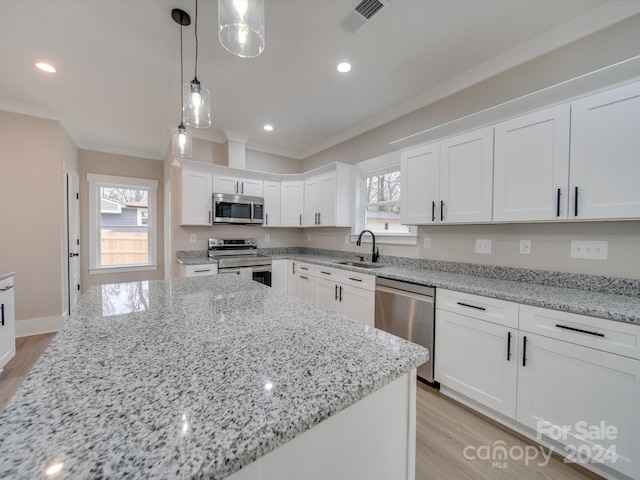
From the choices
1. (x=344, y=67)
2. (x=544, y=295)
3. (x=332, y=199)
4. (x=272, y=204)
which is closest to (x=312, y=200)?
(x=332, y=199)

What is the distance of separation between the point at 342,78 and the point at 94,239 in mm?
4825

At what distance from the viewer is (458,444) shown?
65.0 inches

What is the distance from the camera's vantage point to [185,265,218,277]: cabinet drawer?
325 centimetres

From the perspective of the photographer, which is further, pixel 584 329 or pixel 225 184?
pixel 225 184

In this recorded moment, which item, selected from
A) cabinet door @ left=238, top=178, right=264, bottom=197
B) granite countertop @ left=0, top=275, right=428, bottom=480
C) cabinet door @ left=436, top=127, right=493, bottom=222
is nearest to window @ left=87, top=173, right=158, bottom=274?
cabinet door @ left=238, top=178, right=264, bottom=197

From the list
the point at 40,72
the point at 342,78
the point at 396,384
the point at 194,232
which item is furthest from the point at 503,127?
the point at 40,72

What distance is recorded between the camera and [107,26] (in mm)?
1952

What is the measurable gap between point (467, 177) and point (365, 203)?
5.40 feet

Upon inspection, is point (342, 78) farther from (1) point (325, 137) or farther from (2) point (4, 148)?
(2) point (4, 148)

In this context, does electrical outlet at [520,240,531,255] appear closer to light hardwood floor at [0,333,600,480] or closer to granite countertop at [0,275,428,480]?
light hardwood floor at [0,333,600,480]

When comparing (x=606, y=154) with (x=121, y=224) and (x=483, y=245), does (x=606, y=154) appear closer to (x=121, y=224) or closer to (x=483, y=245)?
(x=483, y=245)

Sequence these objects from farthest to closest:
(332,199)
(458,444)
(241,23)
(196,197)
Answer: (332,199)
(196,197)
(458,444)
(241,23)

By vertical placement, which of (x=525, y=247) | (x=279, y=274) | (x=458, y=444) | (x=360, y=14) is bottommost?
(x=458, y=444)

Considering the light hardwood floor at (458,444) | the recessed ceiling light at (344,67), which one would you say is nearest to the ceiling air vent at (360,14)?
the recessed ceiling light at (344,67)
